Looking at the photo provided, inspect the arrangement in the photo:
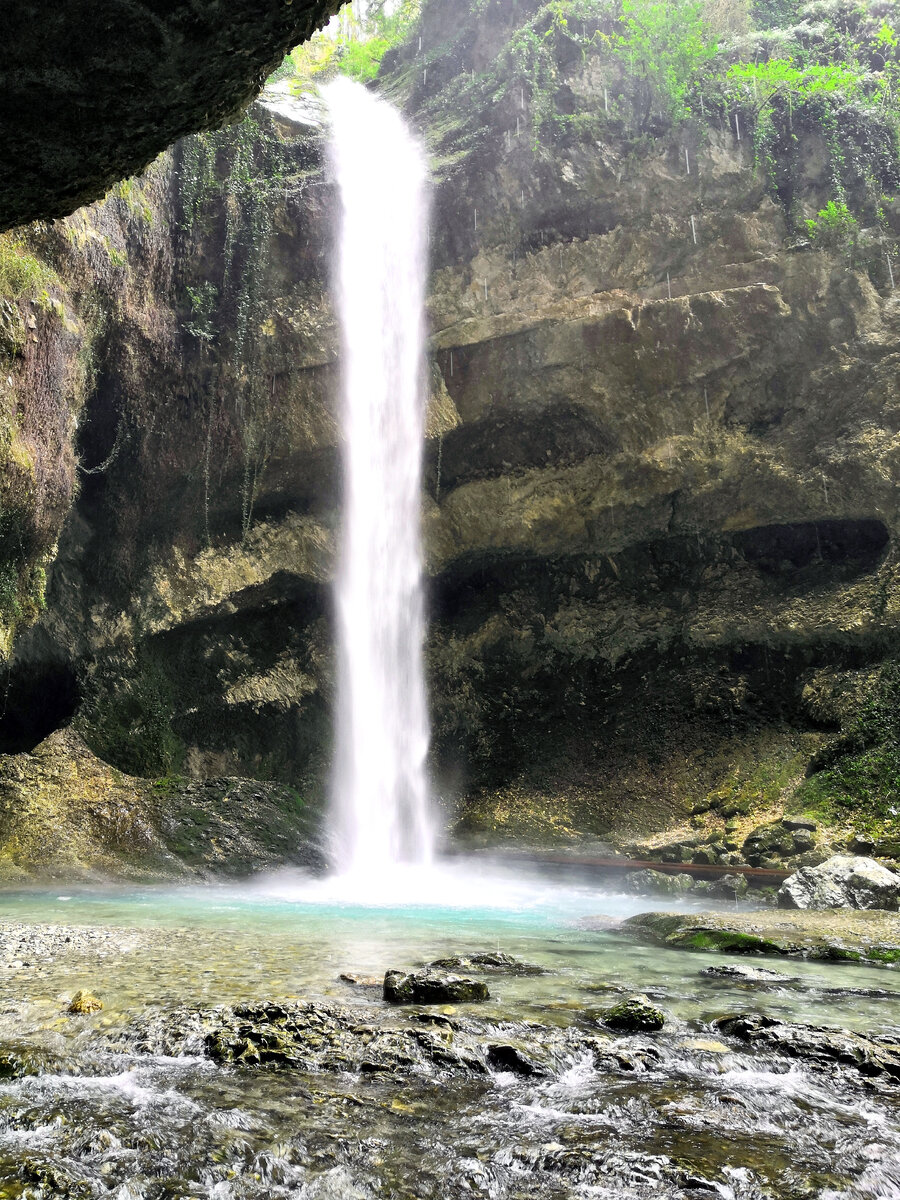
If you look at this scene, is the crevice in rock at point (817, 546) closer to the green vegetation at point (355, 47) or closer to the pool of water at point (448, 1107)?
the pool of water at point (448, 1107)

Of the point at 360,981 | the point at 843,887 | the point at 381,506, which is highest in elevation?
the point at 381,506

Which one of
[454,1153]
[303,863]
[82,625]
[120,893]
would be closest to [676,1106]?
[454,1153]

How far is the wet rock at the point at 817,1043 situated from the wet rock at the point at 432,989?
1.13 metres

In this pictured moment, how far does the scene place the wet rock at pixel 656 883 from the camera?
988 centimetres

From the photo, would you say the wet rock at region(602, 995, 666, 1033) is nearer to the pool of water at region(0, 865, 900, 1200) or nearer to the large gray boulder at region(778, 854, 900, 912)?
the pool of water at region(0, 865, 900, 1200)

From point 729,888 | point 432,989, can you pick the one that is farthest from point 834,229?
point 432,989

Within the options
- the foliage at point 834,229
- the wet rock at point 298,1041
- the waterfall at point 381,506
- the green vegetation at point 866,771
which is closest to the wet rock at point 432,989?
the wet rock at point 298,1041

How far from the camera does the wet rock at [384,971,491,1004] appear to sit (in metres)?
3.88

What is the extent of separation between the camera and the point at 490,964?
4859mm

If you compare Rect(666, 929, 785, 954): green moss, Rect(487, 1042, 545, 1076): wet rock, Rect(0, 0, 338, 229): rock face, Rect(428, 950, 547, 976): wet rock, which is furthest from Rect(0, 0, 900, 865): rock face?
Rect(487, 1042, 545, 1076): wet rock

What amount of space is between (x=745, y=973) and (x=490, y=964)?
58.6 inches

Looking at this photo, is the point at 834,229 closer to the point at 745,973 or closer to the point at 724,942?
the point at 724,942

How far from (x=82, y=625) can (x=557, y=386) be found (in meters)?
8.83

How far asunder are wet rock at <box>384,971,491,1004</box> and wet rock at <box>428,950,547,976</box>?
2.02ft
